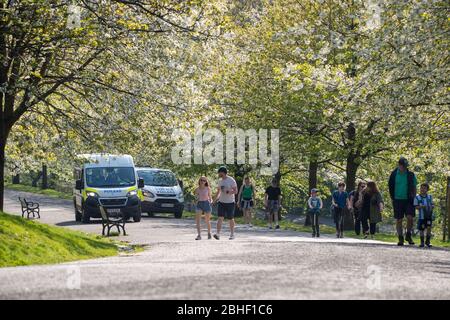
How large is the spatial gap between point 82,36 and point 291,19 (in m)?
19.6

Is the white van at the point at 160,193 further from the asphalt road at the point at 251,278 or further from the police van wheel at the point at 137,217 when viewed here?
the asphalt road at the point at 251,278

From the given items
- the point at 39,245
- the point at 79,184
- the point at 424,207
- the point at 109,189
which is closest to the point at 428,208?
the point at 424,207

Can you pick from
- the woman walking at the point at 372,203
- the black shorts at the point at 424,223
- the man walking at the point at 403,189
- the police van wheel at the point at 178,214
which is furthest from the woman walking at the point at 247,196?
the man walking at the point at 403,189

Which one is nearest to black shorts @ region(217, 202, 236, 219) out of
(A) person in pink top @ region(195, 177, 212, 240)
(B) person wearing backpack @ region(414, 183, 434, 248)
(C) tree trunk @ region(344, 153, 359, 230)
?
(A) person in pink top @ region(195, 177, 212, 240)

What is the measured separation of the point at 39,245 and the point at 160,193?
2111 cm

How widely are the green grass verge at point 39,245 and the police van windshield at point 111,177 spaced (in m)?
12.8

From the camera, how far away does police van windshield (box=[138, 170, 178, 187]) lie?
40531 mm

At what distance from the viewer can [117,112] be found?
77.7ft

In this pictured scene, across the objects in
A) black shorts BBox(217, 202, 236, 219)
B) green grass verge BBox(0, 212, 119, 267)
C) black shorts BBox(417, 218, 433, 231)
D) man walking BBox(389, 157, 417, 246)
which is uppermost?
man walking BBox(389, 157, 417, 246)

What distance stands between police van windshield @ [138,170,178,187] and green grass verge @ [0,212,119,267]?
1841 centimetres

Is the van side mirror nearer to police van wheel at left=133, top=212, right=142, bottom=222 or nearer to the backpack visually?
police van wheel at left=133, top=212, right=142, bottom=222
